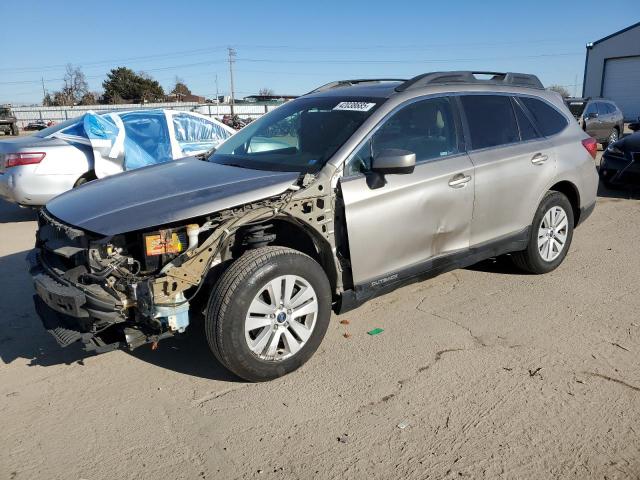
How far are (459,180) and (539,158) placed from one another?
114 cm

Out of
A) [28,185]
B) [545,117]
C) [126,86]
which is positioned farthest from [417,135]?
[126,86]

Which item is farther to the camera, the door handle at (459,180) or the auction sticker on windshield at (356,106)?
the door handle at (459,180)

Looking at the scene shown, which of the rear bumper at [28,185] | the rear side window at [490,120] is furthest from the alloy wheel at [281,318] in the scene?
the rear bumper at [28,185]

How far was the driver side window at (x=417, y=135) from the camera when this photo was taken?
3762 millimetres

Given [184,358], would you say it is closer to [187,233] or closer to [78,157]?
[187,233]

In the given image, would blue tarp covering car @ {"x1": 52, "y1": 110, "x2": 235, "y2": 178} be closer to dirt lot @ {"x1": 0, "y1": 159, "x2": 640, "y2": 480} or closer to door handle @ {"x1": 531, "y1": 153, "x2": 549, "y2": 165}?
dirt lot @ {"x1": 0, "y1": 159, "x2": 640, "y2": 480}

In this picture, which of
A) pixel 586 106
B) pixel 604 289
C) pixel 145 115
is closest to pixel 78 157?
pixel 145 115

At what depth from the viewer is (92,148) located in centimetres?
768

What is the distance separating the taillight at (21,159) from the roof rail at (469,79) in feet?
17.9

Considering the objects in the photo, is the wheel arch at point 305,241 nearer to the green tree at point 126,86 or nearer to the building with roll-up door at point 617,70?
the building with roll-up door at point 617,70

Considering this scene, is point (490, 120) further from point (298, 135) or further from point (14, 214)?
point (14, 214)

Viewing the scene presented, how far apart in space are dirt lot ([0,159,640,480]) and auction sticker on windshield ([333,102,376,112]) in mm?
1649

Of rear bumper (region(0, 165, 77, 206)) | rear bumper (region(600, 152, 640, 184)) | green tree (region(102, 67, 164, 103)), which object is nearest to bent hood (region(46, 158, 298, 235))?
rear bumper (region(0, 165, 77, 206))

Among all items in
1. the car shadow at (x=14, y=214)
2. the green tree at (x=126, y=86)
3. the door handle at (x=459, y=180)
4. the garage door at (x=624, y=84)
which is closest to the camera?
the door handle at (x=459, y=180)
